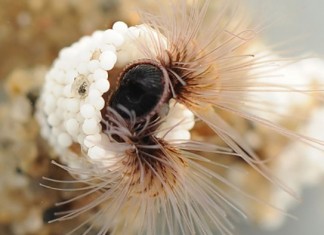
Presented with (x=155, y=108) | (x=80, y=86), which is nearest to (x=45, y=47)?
(x=80, y=86)

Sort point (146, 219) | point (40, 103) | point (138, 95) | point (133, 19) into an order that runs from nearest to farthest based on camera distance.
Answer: point (138, 95) → point (146, 219) → point (40, 103) → point (133, 19)

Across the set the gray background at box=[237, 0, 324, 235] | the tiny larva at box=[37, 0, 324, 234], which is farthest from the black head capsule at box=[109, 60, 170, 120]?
the gray background at box=[237, 0, 324, 235]

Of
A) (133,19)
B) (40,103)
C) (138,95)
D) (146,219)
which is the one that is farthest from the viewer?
(133,19)

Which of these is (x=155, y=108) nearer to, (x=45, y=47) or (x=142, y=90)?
(x=142, y=90)

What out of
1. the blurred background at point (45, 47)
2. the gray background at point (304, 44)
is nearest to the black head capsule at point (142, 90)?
the blurred background at point (45, 47)

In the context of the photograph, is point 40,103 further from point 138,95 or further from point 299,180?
point 299,180

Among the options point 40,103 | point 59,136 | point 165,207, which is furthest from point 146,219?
point 40,103
